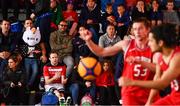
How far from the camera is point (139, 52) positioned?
20.1ft

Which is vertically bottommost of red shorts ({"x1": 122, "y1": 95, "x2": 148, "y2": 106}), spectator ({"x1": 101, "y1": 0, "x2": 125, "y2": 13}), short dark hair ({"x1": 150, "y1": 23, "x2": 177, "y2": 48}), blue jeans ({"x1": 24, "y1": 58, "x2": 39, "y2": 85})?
red shorts ({"x1": 122, "y1": 95, "x2": 148, "y2": 106})

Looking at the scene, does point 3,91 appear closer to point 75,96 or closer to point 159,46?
point 75,96

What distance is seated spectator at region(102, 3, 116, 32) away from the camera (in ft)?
34.9

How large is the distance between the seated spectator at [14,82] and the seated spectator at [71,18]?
6.03 feet

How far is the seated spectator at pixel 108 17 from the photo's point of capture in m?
10.6

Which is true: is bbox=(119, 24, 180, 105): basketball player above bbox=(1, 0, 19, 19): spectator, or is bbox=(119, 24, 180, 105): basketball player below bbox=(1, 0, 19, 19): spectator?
below

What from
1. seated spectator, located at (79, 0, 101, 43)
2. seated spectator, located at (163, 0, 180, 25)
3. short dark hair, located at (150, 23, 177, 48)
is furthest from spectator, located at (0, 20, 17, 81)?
short dark hair, located at (150, 23, 177, 48)

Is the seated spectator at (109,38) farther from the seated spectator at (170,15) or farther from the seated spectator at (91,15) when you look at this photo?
the seated spectator at (170,15)

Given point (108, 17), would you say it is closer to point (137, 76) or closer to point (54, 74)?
point (54, 74)

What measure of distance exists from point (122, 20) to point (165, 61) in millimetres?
5742

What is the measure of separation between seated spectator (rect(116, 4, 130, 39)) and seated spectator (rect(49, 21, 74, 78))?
4.47 ft

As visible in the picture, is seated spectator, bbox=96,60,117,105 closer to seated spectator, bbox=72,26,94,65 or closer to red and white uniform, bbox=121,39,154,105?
seated spectator, bbox=72,26,94,65

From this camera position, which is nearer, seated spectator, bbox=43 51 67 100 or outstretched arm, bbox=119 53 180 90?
outstretched arm, bbox=119 53 180 90

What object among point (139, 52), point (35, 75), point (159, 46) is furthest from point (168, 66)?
point (35, 75)
